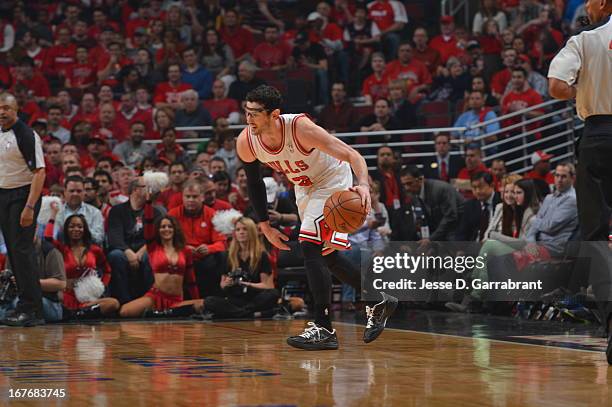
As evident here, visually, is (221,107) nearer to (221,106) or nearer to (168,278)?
(221,106)

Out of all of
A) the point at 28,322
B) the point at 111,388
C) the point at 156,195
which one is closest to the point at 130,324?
the point at 28,322

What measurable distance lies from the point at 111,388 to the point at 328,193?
2.61m

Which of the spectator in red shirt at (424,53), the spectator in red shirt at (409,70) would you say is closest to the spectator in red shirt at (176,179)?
the spectator in red shirt at (409,70)

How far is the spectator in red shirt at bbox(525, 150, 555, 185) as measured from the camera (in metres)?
12.0

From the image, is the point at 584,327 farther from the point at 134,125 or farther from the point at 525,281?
the point at 134,125

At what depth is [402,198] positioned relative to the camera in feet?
39.8

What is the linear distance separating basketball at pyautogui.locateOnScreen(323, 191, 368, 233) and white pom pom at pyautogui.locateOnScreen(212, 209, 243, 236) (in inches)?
178

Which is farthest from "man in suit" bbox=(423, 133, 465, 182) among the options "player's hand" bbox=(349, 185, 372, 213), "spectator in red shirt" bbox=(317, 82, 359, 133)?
"player's hand" bbox=(349, 185, 372, 213)

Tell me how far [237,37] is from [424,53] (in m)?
3.12

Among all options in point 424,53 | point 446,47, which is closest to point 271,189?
point 424,53

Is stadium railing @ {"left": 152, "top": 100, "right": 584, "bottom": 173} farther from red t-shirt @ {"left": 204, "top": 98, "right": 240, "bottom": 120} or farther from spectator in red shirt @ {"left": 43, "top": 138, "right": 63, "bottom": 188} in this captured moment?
spectator in red shirt @ {"left": 43, "top": 138, "right": 63, "bottom": 188}

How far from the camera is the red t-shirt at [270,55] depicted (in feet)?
55.0

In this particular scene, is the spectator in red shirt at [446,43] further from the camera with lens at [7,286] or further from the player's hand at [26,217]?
the player's hand at [26,217]

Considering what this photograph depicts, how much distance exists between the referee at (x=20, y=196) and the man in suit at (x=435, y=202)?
13.7 ft
